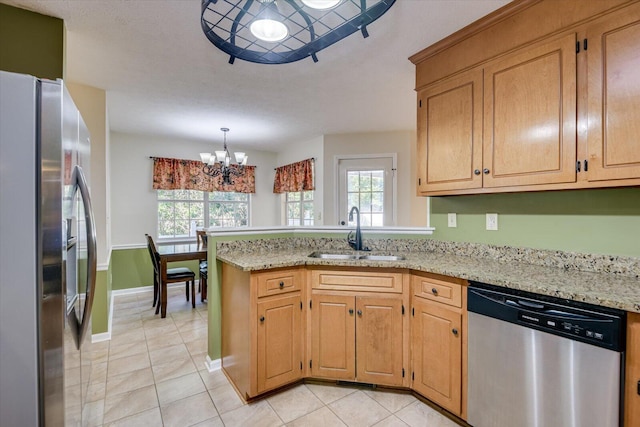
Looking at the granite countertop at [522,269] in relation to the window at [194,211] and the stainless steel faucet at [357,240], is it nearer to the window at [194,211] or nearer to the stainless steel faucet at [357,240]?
the stainless steel faucet at [357,240]

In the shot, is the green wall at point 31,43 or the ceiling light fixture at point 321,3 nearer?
the ceiling light fixture at point 321,3

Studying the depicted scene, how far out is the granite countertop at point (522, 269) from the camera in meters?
1.24

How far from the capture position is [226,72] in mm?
2523

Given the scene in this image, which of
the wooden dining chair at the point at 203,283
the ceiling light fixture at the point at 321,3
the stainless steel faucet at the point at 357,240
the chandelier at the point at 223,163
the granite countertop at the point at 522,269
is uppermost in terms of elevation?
the ceiling light fixture at the point at 321,3

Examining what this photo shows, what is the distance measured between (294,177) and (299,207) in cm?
59

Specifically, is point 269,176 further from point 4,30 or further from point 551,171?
point 551,171

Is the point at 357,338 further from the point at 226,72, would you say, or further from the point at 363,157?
the point at 363,157

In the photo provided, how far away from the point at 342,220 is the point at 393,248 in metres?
2.35

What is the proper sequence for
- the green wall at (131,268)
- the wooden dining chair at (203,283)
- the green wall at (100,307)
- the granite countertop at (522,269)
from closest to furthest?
the granite countertop at (522,269)
the green wall at (100,307)
the wooden dining chair at (203,283)
the green wall at (131,268)

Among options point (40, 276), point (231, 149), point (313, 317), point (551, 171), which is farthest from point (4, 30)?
point (231, 149)

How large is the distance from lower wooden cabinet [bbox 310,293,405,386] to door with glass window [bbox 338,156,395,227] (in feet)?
8.75

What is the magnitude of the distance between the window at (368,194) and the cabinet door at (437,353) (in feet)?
9.10

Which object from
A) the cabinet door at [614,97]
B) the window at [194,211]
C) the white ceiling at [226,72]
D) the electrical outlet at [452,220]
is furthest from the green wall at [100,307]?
the cabinet door at [614,97]

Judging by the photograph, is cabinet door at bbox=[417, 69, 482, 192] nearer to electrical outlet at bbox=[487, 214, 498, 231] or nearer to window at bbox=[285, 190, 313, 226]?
electrical outlet at bbox=[487, 214, 498, 231]
